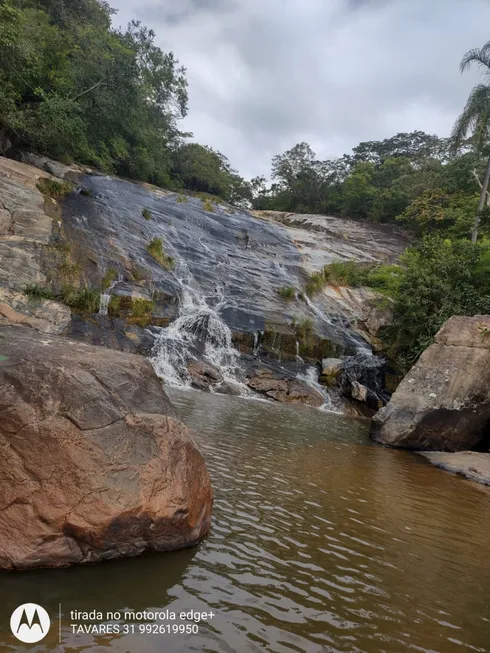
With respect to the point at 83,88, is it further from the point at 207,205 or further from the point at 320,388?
the point at 320,388

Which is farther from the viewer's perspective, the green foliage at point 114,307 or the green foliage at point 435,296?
the green foliage at point 435,296

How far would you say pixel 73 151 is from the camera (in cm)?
2577

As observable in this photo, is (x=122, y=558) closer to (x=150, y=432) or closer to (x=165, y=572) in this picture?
(x=165, y=572)

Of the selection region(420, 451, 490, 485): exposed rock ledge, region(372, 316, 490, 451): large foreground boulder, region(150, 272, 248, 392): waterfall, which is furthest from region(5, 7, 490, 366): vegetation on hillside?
region(420, 451, 490, 485): exposed rock ledge

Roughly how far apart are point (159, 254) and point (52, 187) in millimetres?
5187

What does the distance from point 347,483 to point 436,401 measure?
211 inches

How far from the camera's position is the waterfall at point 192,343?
14.8 metres

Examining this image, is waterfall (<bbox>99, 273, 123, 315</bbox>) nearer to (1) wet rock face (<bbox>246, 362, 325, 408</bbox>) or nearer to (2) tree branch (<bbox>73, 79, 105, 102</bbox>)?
(1) wet rock face (<bbox>246, 362, 325, 408</bbox>)

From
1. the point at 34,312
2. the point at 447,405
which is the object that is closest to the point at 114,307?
the point at 34,312

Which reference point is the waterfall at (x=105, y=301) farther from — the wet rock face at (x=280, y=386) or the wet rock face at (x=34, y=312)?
the wet rock face at (x=280, y=386)

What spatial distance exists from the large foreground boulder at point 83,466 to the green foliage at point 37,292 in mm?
10193

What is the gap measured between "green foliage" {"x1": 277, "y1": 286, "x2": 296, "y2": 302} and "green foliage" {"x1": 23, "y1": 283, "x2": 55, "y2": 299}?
405 inches

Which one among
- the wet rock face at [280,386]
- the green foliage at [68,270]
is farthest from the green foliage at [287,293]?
the green foliage at [68,270]

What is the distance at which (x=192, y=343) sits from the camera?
16359 millimetres
